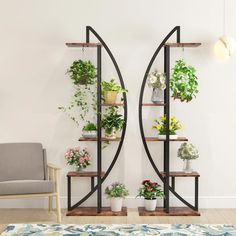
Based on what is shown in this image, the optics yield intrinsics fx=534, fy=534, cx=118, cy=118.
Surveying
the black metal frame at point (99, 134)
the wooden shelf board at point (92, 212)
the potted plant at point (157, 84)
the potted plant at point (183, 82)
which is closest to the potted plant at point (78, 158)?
the black metal frame at point (99, 134)

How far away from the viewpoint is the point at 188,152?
5980mm

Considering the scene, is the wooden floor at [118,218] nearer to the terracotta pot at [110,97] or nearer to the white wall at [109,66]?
the white wall at [109,66]

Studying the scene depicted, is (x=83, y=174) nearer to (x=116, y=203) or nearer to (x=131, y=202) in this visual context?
(x=116, y=203)

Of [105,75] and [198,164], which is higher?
[105,75]

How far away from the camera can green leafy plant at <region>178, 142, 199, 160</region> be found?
5.98 meters

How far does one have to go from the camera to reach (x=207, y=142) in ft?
20.7

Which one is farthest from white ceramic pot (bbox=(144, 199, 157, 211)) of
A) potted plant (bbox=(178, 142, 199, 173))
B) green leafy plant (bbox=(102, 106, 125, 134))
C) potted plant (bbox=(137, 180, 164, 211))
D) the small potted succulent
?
the small potted succulent

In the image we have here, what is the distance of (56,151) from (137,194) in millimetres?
1083

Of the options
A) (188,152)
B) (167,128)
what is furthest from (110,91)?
(188,152)

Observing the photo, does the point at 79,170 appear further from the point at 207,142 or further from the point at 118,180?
the point at 207,142

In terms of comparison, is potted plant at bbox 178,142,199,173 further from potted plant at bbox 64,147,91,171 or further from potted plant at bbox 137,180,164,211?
potted plant at bbox 64,147,91,171

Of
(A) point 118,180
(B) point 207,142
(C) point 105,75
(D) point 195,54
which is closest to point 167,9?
(D) point 195,54

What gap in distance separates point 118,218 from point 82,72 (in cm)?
165

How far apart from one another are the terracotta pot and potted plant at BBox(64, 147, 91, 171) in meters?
0.66
